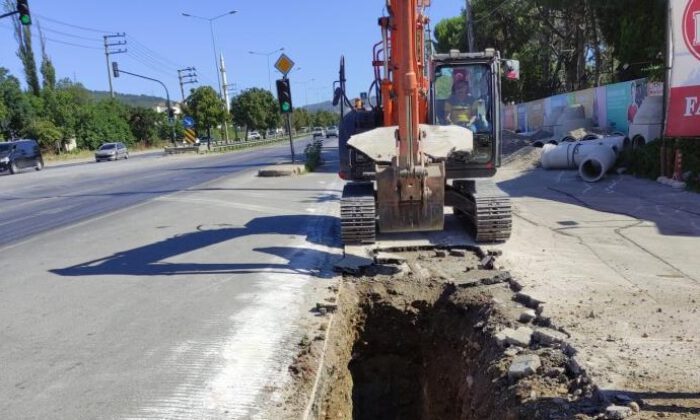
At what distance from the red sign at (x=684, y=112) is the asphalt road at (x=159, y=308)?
308 inches

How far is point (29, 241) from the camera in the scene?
10.0 meters

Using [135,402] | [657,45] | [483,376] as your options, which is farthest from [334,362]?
[657,45]

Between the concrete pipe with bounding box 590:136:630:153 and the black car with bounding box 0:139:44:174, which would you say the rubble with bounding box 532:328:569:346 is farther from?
the black car with bounding box 0:139:44:174

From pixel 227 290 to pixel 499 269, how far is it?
3.13m

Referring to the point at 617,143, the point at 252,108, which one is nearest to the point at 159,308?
the point at 617,143

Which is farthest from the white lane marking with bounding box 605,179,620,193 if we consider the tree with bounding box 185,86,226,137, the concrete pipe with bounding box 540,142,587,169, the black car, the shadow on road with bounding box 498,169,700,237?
the tree with bounding box 185,86,226,137

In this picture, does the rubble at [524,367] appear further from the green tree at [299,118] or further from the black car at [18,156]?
the green tree at [299,118]

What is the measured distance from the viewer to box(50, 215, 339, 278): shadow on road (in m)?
7.23

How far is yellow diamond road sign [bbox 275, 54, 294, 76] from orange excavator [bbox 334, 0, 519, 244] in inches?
408

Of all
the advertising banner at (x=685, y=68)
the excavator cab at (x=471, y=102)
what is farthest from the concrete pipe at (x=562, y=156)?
the excavator cab at (x=471, y=102)

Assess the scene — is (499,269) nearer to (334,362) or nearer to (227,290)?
(334,362)

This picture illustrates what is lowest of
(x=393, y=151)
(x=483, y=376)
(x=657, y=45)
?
(x=483, y=376)

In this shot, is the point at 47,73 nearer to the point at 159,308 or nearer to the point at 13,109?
the point at 13,109

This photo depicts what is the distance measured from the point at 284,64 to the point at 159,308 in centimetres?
1482
